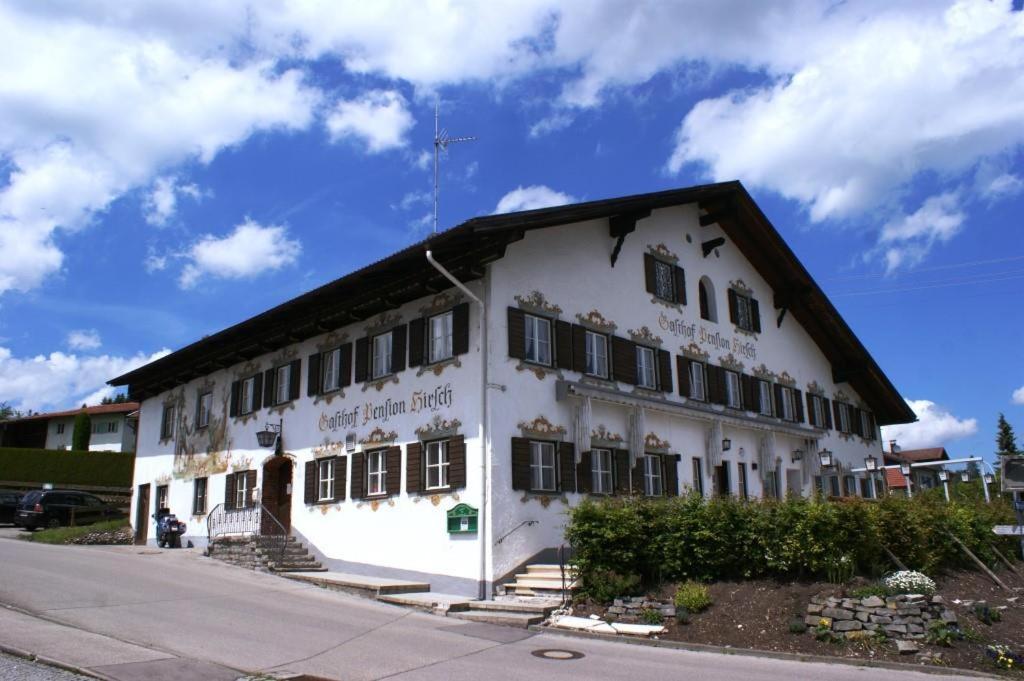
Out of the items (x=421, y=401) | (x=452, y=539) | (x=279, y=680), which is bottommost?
(x=279, y=680)

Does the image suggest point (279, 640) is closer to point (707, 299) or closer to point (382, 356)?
point (382, 356)

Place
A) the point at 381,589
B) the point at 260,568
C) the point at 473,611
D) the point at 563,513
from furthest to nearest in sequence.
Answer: the point at 260,568 < the point at 563,513 < the point at 381,589 < the point at 473,611

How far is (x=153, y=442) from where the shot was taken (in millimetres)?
27453

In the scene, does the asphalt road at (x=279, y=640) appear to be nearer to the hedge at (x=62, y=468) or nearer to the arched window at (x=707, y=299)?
the arched window at (x=707, y=299)

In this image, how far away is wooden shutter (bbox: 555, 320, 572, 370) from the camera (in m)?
17.0

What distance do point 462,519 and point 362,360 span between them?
4987 millimetres

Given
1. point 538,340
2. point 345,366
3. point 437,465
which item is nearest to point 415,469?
point 437,465

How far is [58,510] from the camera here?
28.8 metres

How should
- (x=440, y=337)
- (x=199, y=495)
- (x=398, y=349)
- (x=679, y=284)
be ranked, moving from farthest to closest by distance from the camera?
(x=199, y=495), (x=679, y=284), (x=398, y=349), (x=440, y=337)

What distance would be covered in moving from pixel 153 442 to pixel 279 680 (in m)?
21.2

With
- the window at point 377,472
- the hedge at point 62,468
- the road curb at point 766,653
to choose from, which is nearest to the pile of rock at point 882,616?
the road curb at point 766,653

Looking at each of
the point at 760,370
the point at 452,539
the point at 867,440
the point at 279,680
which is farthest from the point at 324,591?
the point at 867,440

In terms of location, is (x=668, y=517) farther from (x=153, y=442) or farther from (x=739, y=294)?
(x=153, y=442)

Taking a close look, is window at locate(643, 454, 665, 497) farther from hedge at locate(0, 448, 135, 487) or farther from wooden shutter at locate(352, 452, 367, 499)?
hedge at locate(0, 448, 135, 487)
